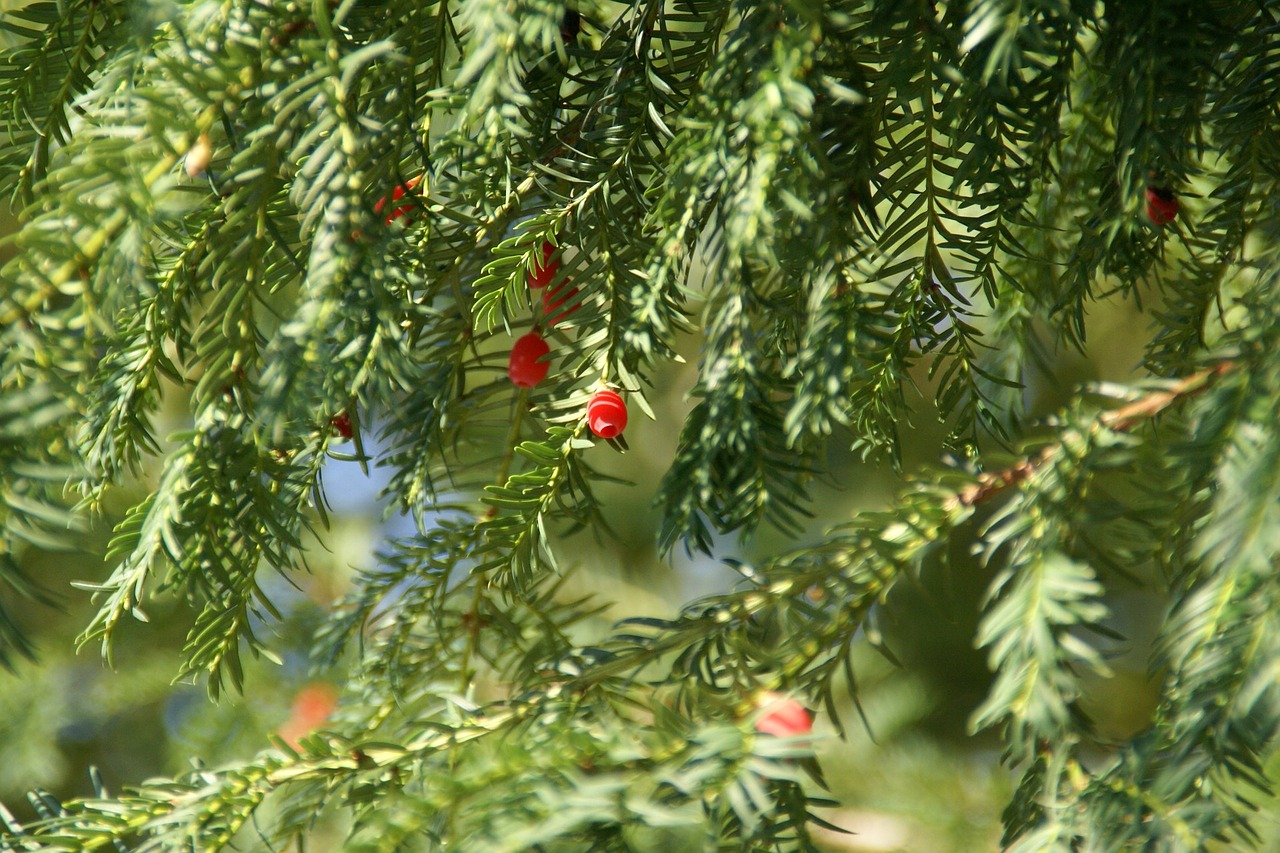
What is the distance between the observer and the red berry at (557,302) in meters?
0.39

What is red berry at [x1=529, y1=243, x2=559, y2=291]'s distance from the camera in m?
0.39

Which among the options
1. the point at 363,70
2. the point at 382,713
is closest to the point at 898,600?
the point at 382,713

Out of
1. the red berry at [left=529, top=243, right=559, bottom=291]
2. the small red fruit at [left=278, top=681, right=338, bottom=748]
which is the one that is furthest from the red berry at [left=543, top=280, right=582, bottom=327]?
the small red fruit at [left=278, top=681, right=338, bottom=748]

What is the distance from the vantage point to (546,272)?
1.31 feet

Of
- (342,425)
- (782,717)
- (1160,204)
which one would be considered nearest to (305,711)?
(342,425)

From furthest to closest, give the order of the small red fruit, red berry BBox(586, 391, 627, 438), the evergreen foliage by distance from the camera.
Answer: the small red fruit
red berry BBox(586, 391, 627, 438)
the evergreen foliage

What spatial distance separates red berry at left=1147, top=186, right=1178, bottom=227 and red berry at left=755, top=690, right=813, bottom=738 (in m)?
0.24

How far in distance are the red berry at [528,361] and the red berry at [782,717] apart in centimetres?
17

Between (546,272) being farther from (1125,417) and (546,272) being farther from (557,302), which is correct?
(1125,417)

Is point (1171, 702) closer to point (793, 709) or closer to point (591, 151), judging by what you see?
point (793, 709)

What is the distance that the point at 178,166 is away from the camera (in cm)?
28

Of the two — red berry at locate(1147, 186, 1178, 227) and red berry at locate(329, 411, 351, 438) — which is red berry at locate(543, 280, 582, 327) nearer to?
red berry at locate(329, 411, 351, 438)

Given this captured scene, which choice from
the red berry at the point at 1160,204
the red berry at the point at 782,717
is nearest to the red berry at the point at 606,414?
the red berry at the point at 782,717

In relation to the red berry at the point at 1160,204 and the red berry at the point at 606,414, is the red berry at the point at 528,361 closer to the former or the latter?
the red berry at the point at 606,414
